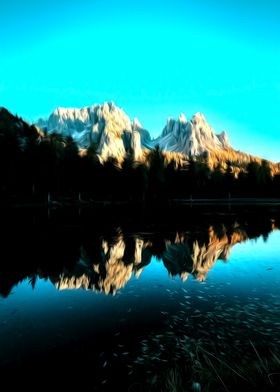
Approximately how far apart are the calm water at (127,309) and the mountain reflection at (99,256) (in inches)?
2.4

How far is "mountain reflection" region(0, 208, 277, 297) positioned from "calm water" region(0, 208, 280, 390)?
0.06 meters

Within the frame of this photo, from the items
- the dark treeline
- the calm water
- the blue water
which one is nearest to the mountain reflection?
the calm water

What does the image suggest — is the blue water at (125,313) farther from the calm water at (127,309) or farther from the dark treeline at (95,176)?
the dark treeline at (95,176)

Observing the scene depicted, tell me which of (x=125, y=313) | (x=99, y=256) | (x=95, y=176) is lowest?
(x=125, y=313)

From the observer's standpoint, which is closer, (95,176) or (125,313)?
(125,313)

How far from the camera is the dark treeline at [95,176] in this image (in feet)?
237

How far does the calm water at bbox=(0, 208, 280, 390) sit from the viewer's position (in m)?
6.81

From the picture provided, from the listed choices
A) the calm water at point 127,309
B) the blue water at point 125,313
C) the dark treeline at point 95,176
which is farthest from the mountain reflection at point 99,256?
the dark treeline at point 95,176

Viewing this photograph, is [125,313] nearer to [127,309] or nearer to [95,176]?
[127,309]

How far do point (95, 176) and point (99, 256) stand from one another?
75.6m

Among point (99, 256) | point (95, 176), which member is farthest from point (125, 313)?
point (95, 176)

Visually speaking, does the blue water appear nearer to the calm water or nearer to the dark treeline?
the calm water

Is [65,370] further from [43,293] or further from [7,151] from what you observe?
[7,151]

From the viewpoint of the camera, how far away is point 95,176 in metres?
91.6
